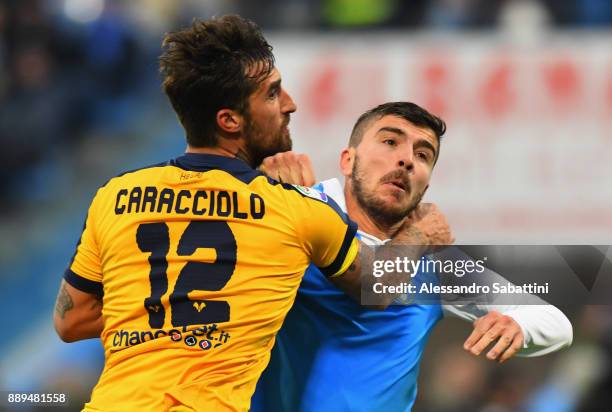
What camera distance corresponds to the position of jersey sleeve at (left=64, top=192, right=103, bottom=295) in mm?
2896

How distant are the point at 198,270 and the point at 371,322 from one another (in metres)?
0.87

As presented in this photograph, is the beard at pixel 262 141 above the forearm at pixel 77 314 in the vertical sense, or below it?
above

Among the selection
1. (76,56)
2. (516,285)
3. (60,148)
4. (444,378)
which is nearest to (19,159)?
(60,148)

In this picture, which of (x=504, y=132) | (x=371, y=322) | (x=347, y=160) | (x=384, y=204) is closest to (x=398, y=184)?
(x=384, y=204)

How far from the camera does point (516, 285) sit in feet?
11.7

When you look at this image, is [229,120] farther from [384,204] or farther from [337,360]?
[337,360]

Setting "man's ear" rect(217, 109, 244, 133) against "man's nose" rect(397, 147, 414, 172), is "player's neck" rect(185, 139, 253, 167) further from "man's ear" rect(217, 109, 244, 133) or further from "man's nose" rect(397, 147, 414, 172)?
"man's nose" rect(397, 147, 414, 172)

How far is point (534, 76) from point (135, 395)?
2259 mm

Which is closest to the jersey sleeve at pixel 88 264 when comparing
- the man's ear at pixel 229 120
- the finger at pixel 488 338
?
the man's ear at pixel 229 120

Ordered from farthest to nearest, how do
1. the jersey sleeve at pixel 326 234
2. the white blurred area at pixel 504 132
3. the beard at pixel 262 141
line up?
the white blurred area at pixel 504 132, the beard at pixel 262 141, the jersey sleeve at pixel 326 234

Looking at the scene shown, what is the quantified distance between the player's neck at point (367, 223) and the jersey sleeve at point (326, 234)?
444 millimetres

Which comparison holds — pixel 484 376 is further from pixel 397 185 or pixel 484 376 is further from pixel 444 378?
pixel 397 185

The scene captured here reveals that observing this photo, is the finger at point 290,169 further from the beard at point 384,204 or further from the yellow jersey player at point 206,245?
the beard at point 384,204

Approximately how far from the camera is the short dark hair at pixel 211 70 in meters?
2.85
